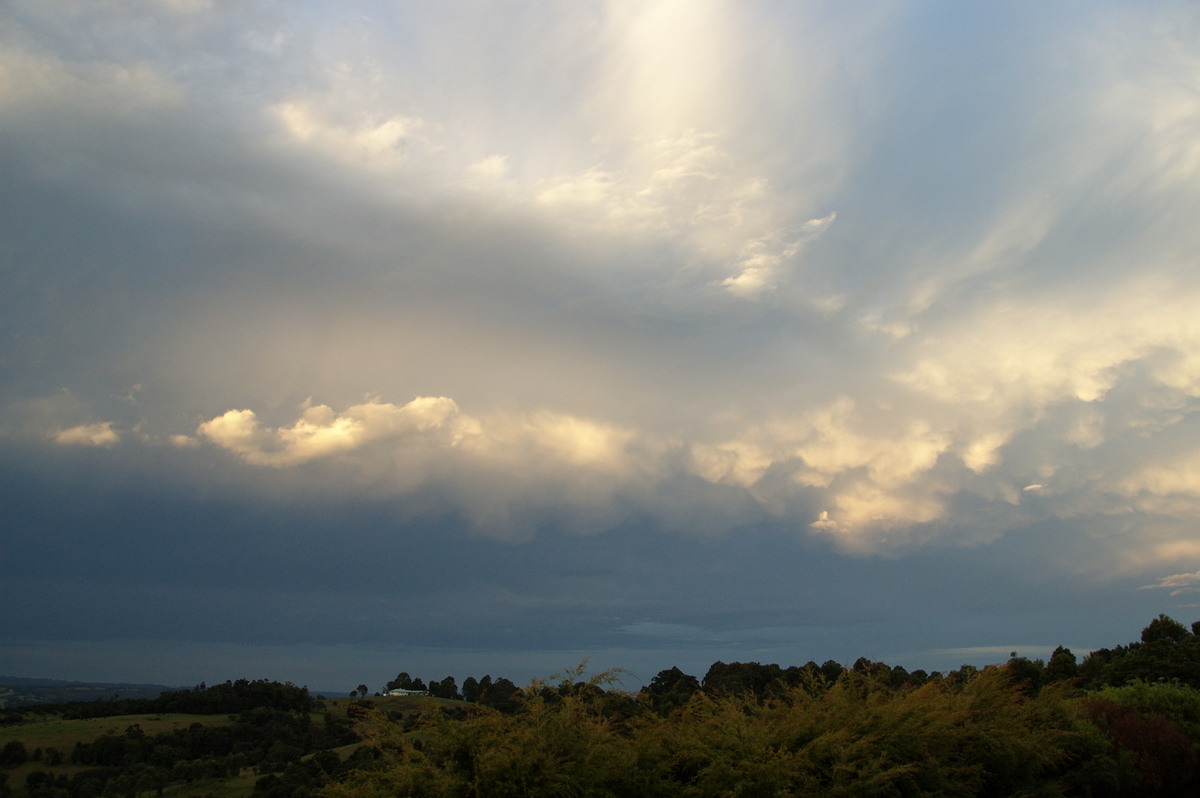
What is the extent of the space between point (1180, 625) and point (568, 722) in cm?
7508

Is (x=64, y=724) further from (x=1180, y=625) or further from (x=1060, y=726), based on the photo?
(x=1180, y=625)

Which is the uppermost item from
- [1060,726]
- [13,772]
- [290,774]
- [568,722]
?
[568,722]

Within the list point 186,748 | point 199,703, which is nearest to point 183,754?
point 186,748

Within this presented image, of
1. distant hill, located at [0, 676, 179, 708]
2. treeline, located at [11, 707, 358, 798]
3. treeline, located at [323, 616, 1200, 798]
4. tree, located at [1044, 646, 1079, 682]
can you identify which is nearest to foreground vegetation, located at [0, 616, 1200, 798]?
treeline, located at [323, 616, 1200, 798]

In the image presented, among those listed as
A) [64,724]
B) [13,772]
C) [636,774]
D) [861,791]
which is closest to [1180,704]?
[861,791]

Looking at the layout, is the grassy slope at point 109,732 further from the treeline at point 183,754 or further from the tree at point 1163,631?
the tree at point 1163,631

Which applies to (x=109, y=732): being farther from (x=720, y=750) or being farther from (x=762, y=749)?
(x=762, y=749)

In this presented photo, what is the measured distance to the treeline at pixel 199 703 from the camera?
247 ft

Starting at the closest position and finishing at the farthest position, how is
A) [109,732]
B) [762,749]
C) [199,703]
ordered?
[762,749] < [109,732] < [199,703]

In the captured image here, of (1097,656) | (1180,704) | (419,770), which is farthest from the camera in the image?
(1097,656)

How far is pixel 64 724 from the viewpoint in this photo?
69500 millimetres

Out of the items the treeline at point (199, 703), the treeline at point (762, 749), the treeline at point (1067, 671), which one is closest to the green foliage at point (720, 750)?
the treeline at point (762, 749)

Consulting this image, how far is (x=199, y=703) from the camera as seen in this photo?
76250mm

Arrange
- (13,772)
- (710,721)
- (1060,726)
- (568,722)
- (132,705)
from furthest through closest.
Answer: (132,705), (13,772), (1060,726), (710,721), (568,722)
